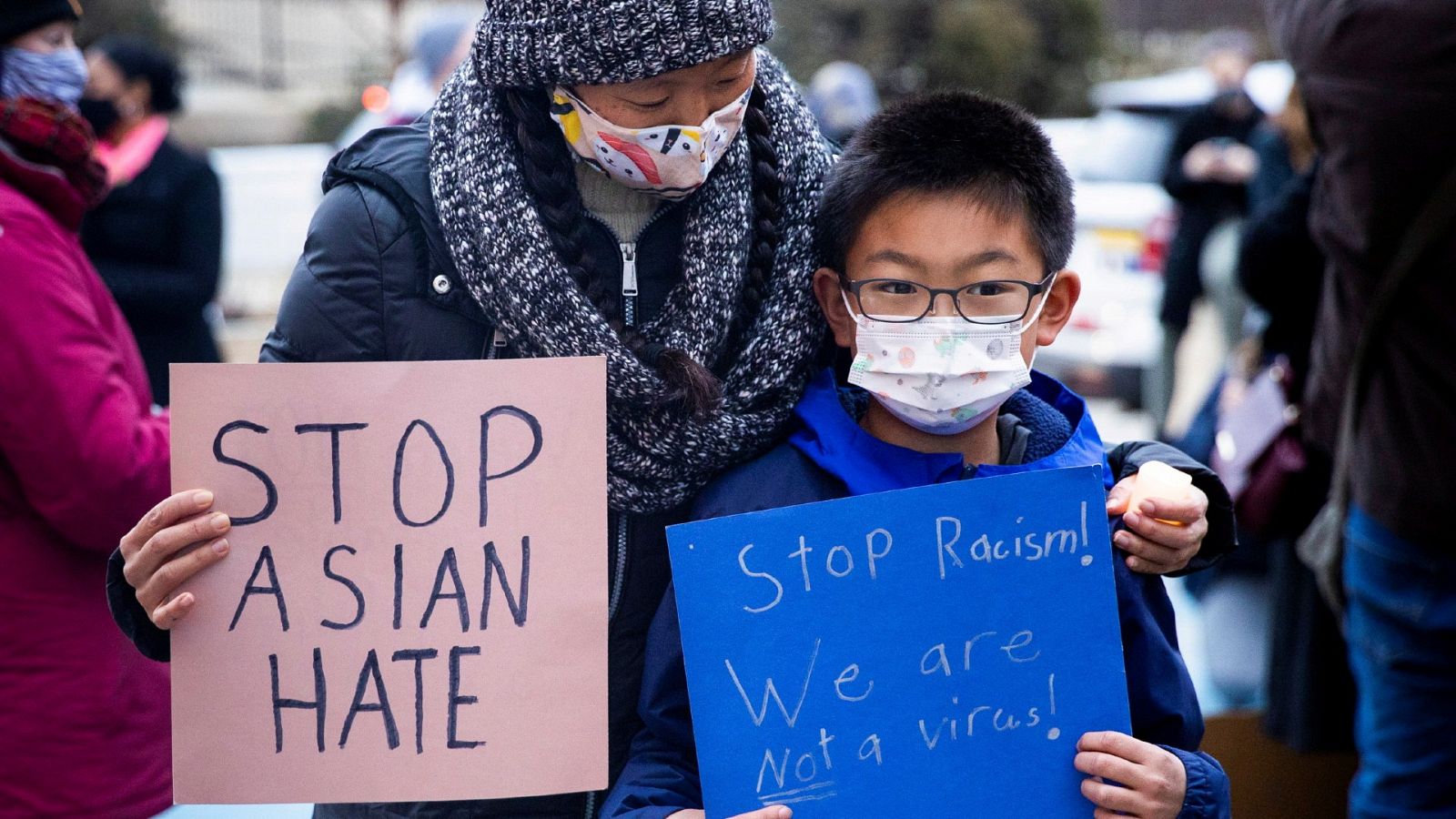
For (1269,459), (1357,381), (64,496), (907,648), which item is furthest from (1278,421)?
(64,496)

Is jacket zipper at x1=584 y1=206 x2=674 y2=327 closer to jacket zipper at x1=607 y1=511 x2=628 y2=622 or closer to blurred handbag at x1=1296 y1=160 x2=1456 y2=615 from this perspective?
jacket zipper at x1=607 y1=511 x2=628 y2=622

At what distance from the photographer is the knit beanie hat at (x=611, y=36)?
166cm

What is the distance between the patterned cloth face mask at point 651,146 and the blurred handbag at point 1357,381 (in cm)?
150

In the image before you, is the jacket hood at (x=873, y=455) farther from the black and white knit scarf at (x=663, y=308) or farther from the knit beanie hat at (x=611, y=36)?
the knit beanie hat at (x=611, y=36)

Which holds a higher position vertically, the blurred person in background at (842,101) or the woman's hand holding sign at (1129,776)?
the woman's hand holding sign at (1129,776)

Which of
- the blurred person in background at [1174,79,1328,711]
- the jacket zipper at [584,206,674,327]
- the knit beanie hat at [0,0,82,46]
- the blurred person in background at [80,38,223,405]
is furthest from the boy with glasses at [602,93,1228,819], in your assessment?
the blurred person in background at [80,38,223,405]

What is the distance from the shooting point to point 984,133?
1.82 metres

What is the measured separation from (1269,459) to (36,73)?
2.94 m

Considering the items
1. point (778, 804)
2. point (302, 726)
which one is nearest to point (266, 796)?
point (302, 726)

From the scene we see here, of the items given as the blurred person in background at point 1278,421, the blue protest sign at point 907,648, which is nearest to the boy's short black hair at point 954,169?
the blue protest sign at point 907,648

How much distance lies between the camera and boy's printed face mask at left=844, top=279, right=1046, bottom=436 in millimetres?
1729

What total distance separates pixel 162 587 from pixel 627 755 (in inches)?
23.8

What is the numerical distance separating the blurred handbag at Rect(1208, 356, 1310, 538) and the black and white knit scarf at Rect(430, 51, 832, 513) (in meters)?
2.06

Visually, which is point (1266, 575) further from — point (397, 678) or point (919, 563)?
point (397, 678)
